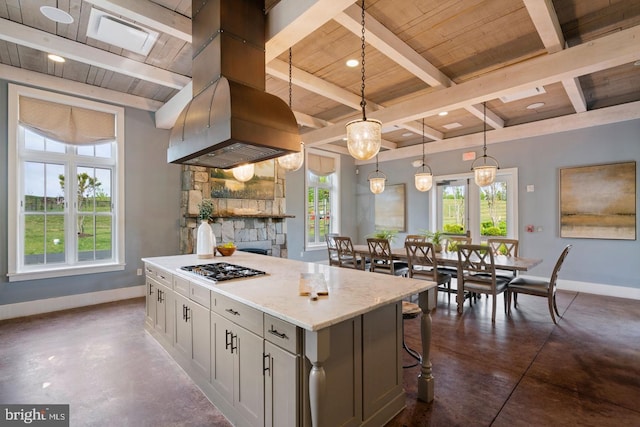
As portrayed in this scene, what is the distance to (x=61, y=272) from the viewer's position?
4.11m

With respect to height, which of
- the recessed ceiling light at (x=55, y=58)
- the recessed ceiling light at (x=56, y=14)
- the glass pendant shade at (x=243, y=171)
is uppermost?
the recessed ceiling light at (x=55, y=58)

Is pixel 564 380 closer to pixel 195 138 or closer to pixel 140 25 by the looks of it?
pixel 195 138

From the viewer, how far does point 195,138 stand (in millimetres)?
2244

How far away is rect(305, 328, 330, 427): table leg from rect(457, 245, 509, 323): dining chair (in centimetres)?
290

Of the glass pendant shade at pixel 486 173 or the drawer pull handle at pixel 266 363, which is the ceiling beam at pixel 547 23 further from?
the drawer pull handle at pixel 266 363

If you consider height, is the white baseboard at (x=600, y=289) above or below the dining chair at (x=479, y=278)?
below

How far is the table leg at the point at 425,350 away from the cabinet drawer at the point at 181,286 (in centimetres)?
183

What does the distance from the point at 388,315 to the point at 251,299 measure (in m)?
0.89

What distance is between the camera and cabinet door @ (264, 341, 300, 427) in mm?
1487

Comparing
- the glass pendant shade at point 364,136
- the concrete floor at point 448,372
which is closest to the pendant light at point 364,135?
the glass pendant shade at point 364,136

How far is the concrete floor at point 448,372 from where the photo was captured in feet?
6.56

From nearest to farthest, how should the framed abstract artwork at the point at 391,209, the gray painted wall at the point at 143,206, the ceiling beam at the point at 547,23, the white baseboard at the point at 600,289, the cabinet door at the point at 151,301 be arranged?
the ceiling beam at the point at 547,23, the cabinet door at the point at 151,301, the gray painted wall at the point at 143,206, the white baseboard at the point at 600,289, the framed abstract artwork at the point at 391,209

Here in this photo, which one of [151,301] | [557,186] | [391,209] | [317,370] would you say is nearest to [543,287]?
[557,186]

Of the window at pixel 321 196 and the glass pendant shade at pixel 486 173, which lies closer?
the glass pendant shade at pixel 486 173
